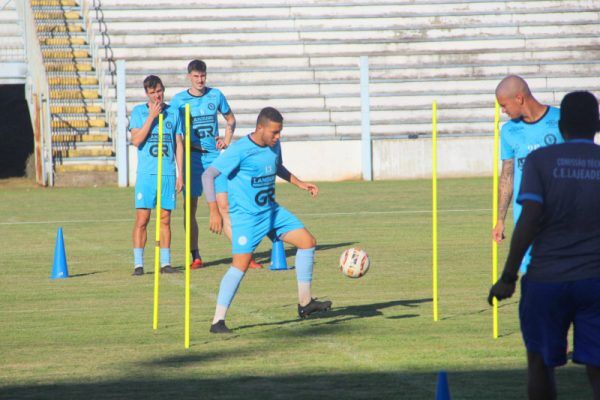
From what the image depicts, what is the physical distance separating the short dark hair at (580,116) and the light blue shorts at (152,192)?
24.3ft

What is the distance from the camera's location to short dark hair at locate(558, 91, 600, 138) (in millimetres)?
5832

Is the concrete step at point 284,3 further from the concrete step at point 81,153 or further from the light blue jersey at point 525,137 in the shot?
the light blue jersey at point 525,137

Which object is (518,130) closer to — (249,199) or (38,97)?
(249,199)

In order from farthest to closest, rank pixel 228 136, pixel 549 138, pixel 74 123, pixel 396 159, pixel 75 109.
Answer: pixel 75 109, pixel 74 123, pixel 396 159, pixel 228 136, pixel 549 138

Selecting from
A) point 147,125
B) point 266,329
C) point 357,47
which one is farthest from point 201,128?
point 357,47

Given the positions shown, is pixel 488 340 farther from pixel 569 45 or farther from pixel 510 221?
pixel 569 45

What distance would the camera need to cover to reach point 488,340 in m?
8.73

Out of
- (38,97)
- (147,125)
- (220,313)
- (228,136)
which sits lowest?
(220,313)

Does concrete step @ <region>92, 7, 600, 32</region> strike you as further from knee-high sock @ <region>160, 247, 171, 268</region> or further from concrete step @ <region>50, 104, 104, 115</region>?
knee-high sock @ <region>160, 247, 171, 268</region>

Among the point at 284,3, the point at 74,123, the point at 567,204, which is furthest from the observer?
the point at 284,3

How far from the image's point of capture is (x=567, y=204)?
572 centimetres

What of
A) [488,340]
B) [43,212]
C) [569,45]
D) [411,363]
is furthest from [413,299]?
[569,45]

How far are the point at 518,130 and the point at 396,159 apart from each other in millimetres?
19024

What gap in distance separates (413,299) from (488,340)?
82.2 inches
